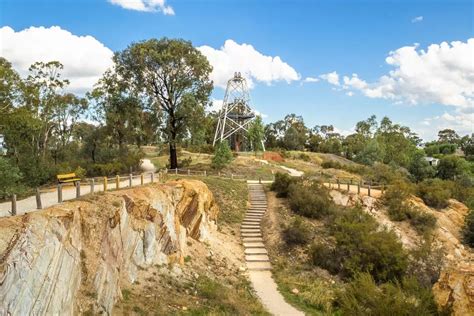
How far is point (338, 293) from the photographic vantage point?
520 inches

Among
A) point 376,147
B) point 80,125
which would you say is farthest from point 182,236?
point 376,147

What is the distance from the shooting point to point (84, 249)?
10242 millimetres

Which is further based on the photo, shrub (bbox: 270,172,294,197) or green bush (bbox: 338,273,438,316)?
shrub (bbox: 270,172,294,197)

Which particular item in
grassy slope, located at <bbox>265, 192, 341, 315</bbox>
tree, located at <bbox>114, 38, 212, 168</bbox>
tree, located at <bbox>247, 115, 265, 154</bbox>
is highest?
tree, located at <bbox>114, 38, 212, 168</bbox>

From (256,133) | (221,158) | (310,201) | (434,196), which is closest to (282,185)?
(310,201)

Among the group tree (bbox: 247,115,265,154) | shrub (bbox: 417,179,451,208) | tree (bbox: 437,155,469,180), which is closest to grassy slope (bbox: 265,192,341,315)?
shrub (bbox: 417,179,451,208)

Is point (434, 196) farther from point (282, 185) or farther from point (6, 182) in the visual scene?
point (6, 182)

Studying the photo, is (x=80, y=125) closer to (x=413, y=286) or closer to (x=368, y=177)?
(x=368, y=177)

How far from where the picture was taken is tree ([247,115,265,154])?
53625 millimetres

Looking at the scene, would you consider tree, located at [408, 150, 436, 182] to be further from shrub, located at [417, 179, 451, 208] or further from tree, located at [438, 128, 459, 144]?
tree, located at [438, 128, 459, 144]

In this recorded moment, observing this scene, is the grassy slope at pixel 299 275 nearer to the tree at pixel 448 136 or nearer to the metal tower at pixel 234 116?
the metal tower at pixel 234 116

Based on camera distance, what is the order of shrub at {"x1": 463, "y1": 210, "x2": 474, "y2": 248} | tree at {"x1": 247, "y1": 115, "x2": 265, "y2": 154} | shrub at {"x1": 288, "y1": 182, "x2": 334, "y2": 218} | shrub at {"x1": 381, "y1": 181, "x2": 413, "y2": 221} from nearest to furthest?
shrub at {"x1": 288, "y1": 182, "x2": 334, "y2": 218} → shrub at {"x1": 463, "y1": 210, "x2": 474, "y2": 248} → shrub at {"x1": 381, "y1": 181, "x2": 413, "y2": 221} → tree at {"x1": 247, "y1": 115, "x2": 265, "y2": 154}

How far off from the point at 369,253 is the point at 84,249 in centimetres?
1223

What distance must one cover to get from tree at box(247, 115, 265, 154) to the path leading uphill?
88.4 ft
